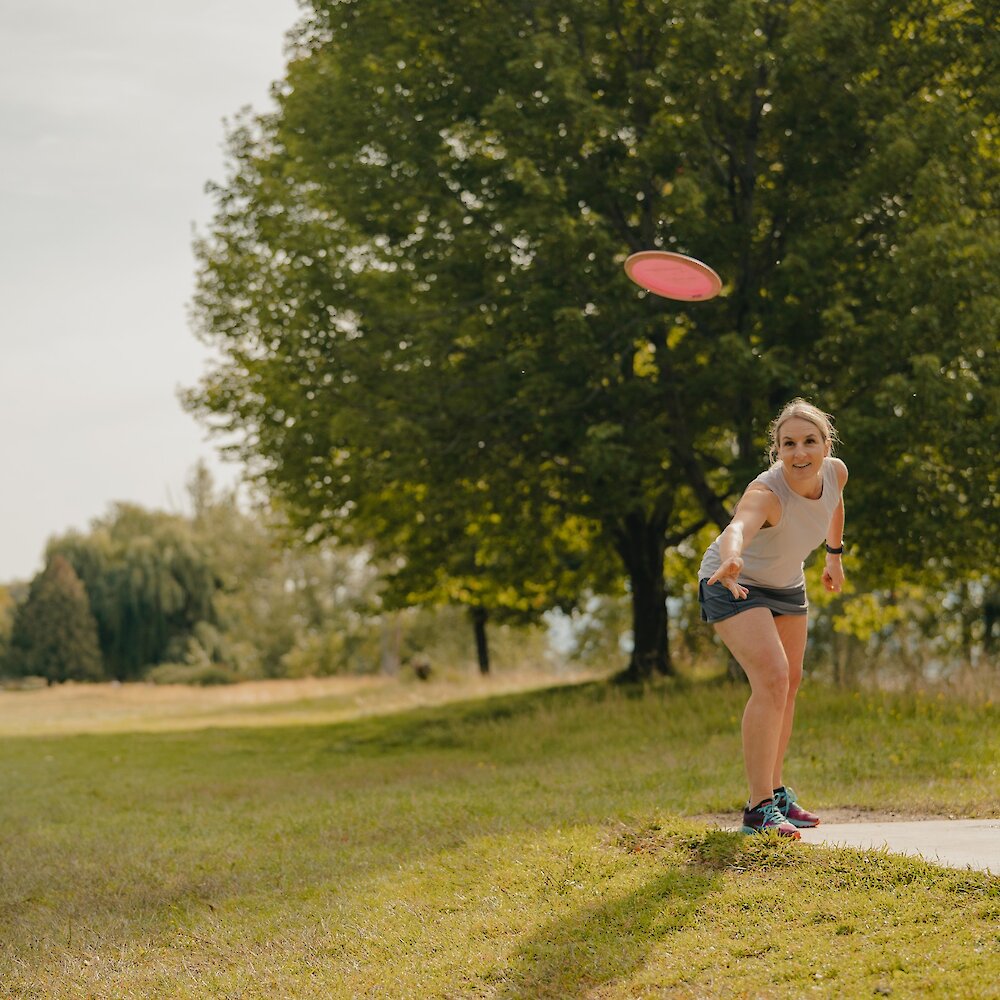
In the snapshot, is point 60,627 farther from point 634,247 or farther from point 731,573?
point 731,573

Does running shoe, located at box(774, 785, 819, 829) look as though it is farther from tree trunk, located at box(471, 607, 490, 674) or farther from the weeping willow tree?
the weeping willow tree

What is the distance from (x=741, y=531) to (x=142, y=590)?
190 feet

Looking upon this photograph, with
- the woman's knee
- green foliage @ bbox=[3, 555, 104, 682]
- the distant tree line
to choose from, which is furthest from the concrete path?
green foliage @ bbox=[3, 555, 104, 682]

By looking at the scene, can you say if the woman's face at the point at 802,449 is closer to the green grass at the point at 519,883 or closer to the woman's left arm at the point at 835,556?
the woman's left arm at the point at 835,556

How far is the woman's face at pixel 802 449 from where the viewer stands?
21.6ft

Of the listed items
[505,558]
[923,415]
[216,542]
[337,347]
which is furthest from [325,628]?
[923,415]

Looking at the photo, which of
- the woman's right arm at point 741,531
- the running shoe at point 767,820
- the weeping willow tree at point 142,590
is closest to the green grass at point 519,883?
the running shoe at point 767,820

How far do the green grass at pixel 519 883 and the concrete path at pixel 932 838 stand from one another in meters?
0.35

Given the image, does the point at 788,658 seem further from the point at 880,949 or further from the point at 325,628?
the point at 325,628

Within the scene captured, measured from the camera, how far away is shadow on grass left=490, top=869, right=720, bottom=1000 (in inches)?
219

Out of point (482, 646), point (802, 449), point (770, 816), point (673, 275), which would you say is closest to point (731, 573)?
point (802, 449)

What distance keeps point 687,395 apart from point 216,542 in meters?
48.2

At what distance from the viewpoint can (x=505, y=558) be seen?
915 inches

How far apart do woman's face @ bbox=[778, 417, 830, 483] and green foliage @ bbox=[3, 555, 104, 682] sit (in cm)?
5823
